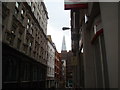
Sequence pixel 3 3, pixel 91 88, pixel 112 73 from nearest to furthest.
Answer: pixel 112 73 → pixel 91 88 → pixel 3 3

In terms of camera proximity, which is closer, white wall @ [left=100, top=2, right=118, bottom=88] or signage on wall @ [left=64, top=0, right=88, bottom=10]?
white wall @ [left=100, top=2, right=118, bottom=88]

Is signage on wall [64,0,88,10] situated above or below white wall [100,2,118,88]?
above

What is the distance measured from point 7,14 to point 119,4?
43.8ft

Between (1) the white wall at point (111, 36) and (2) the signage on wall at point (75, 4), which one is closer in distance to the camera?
(1) the white wall at point (111, 36)

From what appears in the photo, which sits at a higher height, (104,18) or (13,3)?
(13,3)

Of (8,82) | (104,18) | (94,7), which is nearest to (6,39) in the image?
(8,82)

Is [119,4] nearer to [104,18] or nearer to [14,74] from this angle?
[104,18]

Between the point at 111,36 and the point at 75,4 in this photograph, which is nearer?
the point at 111,36

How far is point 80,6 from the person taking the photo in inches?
209

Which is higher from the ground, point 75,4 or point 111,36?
point 75,4

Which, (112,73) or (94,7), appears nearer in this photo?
(112,73)

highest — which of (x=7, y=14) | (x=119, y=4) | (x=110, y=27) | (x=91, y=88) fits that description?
(x=7, y=14)

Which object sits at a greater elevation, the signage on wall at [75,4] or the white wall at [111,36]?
the signage on wall at [75,4]

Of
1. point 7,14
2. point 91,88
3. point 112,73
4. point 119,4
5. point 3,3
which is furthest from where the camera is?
point 7,14
